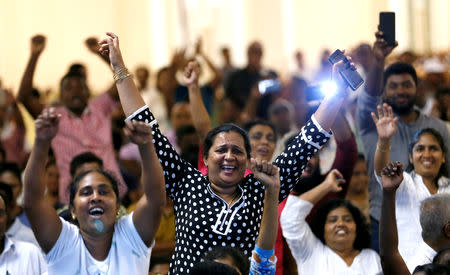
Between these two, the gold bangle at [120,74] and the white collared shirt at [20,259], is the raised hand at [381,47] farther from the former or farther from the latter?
the white collared shirt at [20,259]

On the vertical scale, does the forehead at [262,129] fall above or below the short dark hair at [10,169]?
above

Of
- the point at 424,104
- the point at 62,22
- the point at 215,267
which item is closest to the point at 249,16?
the point at 62,22

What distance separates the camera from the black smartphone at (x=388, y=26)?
5.04 meters

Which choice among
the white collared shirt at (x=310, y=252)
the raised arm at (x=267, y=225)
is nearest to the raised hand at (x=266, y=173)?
the raised arm at (x=267, y=225)

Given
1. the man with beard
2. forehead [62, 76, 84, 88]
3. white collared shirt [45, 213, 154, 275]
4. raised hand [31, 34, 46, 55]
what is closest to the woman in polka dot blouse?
white collared shirt [45, 213, 154, 275]

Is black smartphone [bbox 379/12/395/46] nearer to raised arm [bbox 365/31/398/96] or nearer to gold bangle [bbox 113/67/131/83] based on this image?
raised arm [bbox 365/31/398/96]

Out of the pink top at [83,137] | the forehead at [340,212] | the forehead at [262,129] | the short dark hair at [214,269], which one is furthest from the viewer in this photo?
the pink top at [83,137]

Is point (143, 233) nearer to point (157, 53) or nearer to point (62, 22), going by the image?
point (62, 22)

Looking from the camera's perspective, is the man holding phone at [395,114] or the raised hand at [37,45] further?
the raised hand at [37,45]

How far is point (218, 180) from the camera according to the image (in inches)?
165

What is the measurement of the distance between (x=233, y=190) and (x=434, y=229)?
40.7 inches

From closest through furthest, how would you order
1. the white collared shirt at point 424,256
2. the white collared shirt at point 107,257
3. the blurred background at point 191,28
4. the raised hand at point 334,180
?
1. the white collared shirt at point 107,257
2. the white collared shirt at point 424,256
3. the raised hand at point 334,180
4. the blurred background at point 191,28

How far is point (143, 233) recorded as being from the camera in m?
3.97

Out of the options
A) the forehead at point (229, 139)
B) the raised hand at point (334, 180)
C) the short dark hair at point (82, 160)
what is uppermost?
the forehead at point (229, 139)
